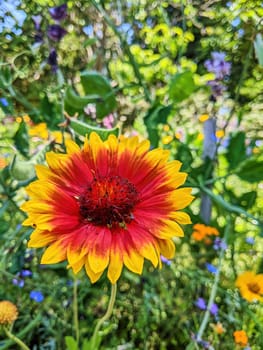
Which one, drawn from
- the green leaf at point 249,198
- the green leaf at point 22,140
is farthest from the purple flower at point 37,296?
the green leaf at point 249,198

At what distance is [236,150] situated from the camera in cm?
97

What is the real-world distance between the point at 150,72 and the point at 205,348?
96 centimetres

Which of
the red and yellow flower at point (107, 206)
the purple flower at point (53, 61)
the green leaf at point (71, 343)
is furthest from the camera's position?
the purple flower at point (53, 61)

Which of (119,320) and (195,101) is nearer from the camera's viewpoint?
(119,320)

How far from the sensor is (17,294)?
109 centimetres

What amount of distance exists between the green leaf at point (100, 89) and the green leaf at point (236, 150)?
27 cm

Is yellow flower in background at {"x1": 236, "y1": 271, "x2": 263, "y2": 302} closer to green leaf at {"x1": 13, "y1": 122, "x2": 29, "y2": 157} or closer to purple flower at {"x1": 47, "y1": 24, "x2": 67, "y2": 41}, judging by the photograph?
green leaf at {"x1": 13, "y1": 122, "x2": 29, "y2": 157}

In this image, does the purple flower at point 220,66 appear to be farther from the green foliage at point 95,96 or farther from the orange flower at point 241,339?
the orange flower at point 241,339

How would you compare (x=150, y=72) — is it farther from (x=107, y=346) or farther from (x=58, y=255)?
(x=58, y=255)

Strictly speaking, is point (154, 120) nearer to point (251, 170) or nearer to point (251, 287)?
point (251, 170)

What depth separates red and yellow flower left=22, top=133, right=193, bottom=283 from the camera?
0.44 meters

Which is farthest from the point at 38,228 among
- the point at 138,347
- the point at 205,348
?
the point at 138,347

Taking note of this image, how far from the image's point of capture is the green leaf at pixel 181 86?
0.91 metres

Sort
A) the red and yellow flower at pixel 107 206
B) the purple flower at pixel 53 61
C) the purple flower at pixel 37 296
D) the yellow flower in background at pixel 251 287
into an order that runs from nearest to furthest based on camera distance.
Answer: the red and yellow flower at pixel 107 206
the yellow flower in background at pixel 251 287
the purple flower at pixel 37 296
the purple flower at pixel 53 61
